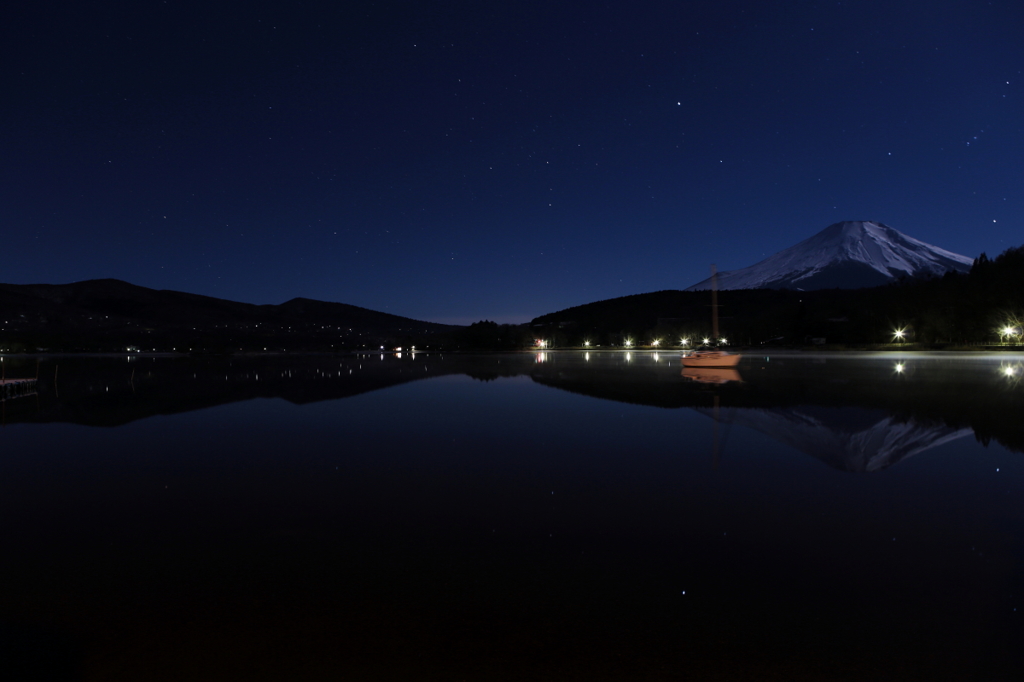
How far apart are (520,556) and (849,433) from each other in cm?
1059

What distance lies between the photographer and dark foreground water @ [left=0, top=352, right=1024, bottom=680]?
4043 mm

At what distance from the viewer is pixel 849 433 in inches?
500

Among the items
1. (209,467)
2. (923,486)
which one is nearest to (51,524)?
(209,467)

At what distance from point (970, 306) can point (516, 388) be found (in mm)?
98541

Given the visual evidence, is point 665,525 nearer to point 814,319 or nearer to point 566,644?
point 566,644

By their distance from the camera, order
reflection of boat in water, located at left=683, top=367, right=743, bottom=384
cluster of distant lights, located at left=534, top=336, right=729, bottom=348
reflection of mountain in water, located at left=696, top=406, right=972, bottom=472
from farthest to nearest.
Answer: cluster of distant lights, located at left=534, top=336, right=729, bottom=348 → reflection of boat in water, located at left=683, top=367, right=743, bottom=384 → reflection of mountain in water, located at left=696, top=406, right=972, bottom=472

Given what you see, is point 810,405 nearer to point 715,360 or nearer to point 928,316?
point 715,360

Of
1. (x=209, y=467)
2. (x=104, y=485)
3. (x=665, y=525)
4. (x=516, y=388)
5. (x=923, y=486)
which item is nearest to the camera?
(x=665, y=525)

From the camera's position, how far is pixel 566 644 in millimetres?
4137

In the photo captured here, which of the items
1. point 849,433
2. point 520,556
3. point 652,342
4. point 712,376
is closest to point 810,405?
point 849,433

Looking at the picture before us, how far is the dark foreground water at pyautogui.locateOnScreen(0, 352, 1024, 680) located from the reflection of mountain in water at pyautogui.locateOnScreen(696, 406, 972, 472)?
0.39ft

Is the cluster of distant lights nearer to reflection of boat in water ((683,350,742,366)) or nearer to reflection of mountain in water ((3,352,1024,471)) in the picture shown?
reflection of boat in water ((683,350,742,366))

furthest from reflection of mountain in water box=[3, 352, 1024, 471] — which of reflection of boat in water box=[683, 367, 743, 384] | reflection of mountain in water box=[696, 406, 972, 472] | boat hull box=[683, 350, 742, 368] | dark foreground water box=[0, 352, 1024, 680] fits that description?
boat hull box=[683, 350, 742, 368]

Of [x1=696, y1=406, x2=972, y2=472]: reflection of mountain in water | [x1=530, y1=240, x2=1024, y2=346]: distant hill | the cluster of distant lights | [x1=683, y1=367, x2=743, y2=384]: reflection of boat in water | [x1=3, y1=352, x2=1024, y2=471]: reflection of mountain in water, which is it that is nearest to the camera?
[x1=696, y1=406, x2=972, y2=472]: reflection of mountain in water
